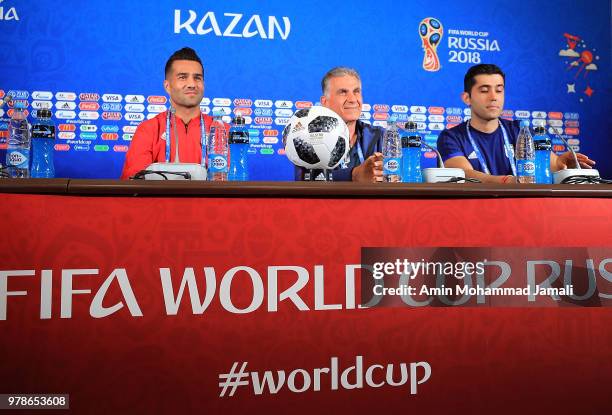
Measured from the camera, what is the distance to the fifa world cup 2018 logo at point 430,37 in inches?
127

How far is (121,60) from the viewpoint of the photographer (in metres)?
2.93

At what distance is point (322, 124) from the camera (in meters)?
1.44

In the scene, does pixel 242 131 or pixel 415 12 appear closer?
pixel 242 131

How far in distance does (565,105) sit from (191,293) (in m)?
3.08

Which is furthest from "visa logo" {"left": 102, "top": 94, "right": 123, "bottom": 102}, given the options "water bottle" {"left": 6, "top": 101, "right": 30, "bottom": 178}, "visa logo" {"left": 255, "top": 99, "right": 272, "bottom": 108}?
"water bottle" {"left": 6, "top": 101, "right": 30, "bottom": 178}

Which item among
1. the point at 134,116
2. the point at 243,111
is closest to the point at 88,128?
the point at 134,116

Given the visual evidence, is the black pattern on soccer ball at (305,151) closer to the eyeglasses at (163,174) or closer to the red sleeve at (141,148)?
the eyeglasses at (163,174)

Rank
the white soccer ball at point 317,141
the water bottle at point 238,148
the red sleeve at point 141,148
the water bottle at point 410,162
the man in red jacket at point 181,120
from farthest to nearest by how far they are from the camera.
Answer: the man in red jacket at point 181,120 < the red sleeve at point 141,148 < the water bottle at point 410,162 < the water bottle at point 238,148 < the white soccer ball at point 317,141

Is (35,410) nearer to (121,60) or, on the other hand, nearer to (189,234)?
(189,234)

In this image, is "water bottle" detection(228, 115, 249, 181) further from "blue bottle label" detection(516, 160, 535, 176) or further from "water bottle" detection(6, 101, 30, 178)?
"blue bottle label" detection(516, 160, 535, 176)

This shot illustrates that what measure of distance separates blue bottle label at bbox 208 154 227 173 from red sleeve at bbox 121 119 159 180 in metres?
0.97

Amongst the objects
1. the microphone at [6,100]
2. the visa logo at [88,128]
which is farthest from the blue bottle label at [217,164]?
the microphone at [6,100]

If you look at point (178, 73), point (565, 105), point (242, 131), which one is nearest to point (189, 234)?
point (242, 131)

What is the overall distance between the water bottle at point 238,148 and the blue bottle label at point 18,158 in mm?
660
